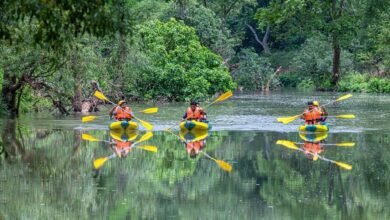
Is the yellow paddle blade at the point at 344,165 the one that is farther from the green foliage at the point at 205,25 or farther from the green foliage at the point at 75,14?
the green foliage at the point at 205,25

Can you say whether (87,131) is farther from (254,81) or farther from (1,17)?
(254,81)

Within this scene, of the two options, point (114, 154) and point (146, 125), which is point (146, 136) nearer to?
point (146, 125)

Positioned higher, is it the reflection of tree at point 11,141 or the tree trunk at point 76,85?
the tree trunk at point 76,85

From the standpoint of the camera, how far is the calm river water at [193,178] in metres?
12.6

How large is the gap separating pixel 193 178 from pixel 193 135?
31.0 ft

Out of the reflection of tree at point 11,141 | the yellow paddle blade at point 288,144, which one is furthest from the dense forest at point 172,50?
the yellow paddle blade at point 288,144

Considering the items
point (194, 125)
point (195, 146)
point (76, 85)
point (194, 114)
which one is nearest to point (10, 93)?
point (76, 85)

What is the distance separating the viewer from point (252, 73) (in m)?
60.3

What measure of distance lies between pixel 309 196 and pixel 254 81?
47.4 m

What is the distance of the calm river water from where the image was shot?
41.3 feet

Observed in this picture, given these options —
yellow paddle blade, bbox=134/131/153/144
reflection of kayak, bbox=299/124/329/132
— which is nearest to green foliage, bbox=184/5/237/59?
yellow paddle blade, bbox=134/131/153/144

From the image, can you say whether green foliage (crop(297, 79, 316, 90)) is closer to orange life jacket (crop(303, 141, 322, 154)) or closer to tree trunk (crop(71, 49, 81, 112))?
tree trunk (crop(71, 49, 81, 112))

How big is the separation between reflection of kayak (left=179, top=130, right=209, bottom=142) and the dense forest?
156 inches

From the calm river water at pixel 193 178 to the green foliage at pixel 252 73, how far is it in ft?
109
